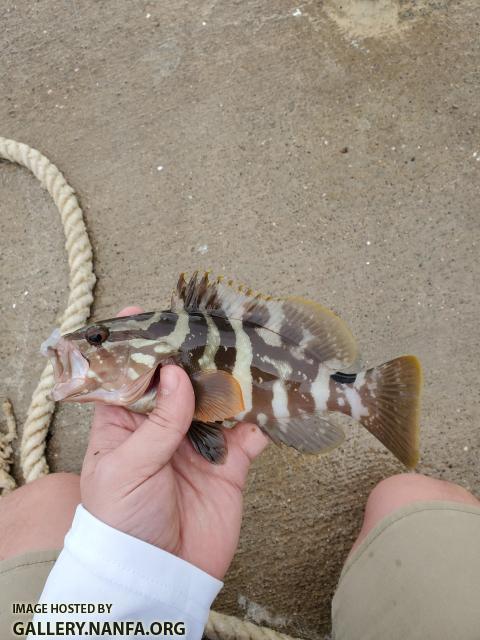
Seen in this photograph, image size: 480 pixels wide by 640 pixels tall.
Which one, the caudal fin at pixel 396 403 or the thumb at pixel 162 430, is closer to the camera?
the thumb at pixel 162 430

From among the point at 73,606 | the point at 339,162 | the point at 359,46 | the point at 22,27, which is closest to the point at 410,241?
the point at 339,162

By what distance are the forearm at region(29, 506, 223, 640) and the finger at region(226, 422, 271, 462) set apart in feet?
1.58

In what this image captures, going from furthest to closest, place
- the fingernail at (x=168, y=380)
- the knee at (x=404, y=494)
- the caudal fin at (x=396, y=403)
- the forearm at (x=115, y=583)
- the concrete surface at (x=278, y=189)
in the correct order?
the concrete surface at (x=278, y=189)
the knee at (x=404, y=494)
the caudal fin at (x=396, y=403)
the fingernail at (x=168, y=380)
the forearm at (x=115, y=583)

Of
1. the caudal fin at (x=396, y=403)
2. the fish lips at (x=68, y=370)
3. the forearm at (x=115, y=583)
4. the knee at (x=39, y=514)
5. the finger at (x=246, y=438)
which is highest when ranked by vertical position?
the fish lips at (x=68, y=370)

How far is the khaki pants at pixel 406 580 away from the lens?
5.08ft

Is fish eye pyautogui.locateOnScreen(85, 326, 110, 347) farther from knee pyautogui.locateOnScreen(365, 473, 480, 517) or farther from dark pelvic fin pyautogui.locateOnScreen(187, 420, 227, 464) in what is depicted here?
knee pyautogui.locateOnScreen(365, 473, 480, 517)

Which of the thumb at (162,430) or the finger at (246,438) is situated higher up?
the thumb at (162,430)

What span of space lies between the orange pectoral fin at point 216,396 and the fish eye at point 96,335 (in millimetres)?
299

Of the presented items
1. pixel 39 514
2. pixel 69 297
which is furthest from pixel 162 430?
pixel 69 297

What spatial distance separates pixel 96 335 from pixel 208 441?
1.59 feet

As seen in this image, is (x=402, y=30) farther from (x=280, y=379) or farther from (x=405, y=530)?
(x=405, y=530)

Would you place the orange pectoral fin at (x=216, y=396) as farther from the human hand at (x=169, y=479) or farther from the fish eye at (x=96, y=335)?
the fish eye at (x=96, y=335)

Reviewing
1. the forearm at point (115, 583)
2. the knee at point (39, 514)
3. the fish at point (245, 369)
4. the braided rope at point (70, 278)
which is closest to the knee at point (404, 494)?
the fish at point (245, 369)

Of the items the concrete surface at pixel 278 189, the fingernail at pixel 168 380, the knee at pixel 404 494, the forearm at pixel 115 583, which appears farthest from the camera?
the concrete surface at pixel 278 189
